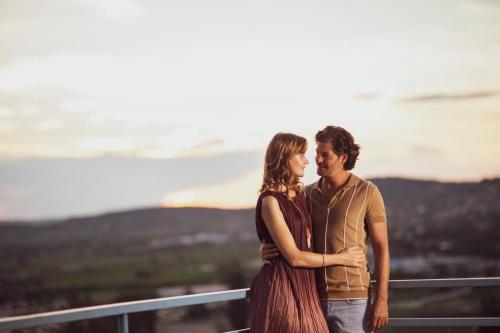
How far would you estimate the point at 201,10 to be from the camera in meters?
34.3

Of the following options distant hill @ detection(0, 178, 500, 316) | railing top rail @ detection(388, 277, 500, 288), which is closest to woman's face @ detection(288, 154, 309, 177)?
railing top rail @ detection(388, 277, 500, 288)

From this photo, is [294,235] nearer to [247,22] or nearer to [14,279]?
[247,22]

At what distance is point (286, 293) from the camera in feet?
11.5

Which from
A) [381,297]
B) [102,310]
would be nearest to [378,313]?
[381,297]

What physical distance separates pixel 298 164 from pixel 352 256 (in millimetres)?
453

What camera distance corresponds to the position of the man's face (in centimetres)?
364

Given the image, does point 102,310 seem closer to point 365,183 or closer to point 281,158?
point 281,158

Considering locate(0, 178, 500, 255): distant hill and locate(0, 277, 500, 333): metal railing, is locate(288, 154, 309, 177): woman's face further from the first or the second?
locate(0, 178, 500, 255): distant hill

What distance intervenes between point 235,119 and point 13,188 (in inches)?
627

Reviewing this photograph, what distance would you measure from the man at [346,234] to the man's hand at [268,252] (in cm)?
21

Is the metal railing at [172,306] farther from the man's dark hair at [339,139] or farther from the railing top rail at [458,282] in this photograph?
the man's dark hair at [339,139]

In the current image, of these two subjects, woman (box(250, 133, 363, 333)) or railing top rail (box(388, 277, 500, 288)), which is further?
railing top rail (box(388, 277, 500, 288))

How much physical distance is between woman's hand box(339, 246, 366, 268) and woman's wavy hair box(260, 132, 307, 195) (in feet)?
1.12

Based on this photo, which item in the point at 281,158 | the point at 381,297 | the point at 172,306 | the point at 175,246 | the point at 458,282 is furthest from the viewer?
the point at 175,246
